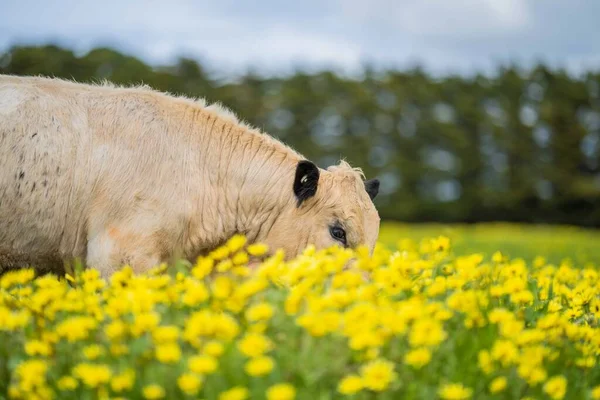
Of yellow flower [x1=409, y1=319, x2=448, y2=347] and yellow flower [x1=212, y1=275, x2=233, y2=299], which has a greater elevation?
yellow flower [x1=409, y1=319, x2=448, y2=347]

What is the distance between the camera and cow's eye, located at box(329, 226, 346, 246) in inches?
241

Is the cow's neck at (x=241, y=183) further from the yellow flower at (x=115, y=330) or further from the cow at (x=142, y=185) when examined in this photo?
the yellow flower at (x=115, y=330)

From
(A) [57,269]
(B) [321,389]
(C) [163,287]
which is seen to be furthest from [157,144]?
(B) [321,389]

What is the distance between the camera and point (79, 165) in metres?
5.53

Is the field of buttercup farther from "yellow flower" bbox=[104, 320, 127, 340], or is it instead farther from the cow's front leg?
the cow's front leg

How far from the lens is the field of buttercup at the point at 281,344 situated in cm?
291

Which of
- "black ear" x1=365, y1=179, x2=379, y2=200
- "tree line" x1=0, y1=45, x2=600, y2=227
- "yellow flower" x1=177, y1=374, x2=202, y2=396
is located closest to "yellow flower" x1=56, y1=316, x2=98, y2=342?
"yellow flower" x1=177, y1=374, x2=202, y2=396

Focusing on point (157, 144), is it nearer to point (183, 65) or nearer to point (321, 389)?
point (321, 389)

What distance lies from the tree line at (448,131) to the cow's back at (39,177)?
28.1 meters

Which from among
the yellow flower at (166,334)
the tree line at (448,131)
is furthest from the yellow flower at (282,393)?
the tree line at (448,131)

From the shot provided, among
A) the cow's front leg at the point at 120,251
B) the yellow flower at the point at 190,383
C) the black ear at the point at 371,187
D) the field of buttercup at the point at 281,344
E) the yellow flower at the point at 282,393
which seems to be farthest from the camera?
the black ear at the point at 371,187

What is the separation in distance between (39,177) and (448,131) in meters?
34.6

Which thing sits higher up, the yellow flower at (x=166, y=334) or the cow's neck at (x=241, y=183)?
the cow's neck at (x=241, y=183)

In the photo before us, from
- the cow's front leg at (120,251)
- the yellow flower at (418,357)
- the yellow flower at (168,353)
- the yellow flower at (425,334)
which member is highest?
the yellow flower at (425,334)
